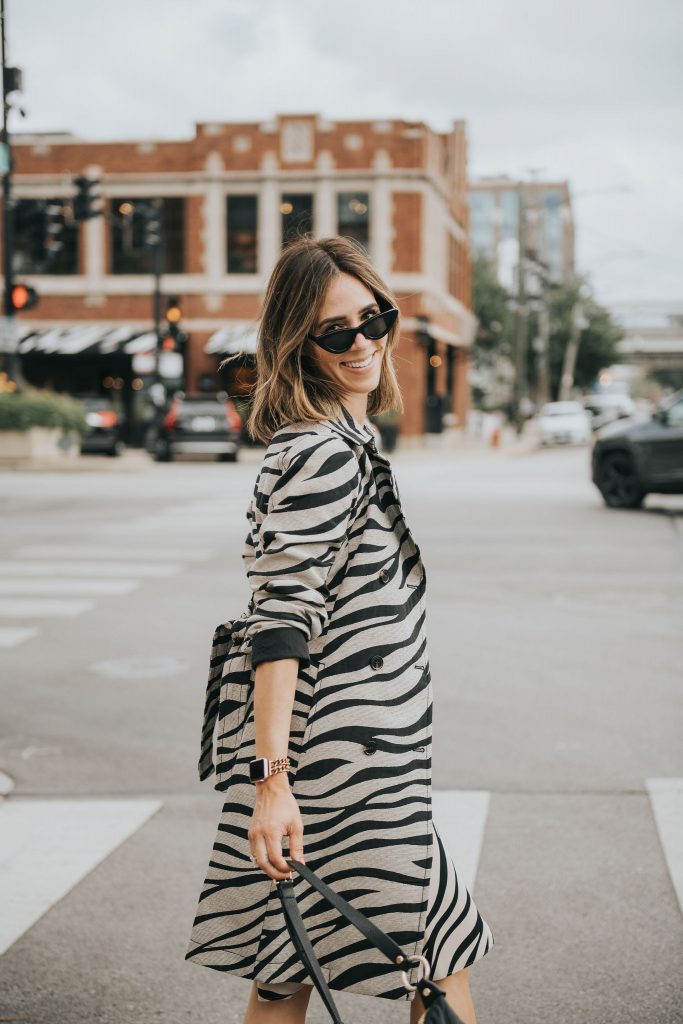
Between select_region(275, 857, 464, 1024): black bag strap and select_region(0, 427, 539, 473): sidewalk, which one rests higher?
select_region(275, 857, 464, 1024): black bag strap

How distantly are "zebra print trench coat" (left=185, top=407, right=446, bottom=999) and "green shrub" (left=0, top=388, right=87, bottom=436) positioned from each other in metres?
25.3

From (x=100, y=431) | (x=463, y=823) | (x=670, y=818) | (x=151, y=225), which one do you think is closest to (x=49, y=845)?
(x=463, y=823)

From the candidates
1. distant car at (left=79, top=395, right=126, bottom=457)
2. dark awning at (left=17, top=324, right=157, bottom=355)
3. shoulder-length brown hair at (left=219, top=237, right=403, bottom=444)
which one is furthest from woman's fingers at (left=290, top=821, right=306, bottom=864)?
dark awning at (left=17, top=324, right=157, bottom=355)

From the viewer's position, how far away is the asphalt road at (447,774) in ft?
12.2

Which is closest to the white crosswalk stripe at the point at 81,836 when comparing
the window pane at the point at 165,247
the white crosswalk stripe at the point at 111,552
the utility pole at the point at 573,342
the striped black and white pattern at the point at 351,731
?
the striped black and white pattern at the point at 351,731

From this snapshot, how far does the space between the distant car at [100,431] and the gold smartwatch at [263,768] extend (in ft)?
102

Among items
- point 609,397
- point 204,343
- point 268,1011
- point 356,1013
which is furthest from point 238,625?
point 609,397

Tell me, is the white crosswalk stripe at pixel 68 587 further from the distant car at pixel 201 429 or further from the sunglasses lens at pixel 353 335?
the distant car at pixel 201 429

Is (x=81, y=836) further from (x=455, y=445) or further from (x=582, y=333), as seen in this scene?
(x=582, y=333)

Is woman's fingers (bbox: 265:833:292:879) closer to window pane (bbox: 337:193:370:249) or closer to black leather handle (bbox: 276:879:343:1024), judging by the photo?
black leather handle (bbox: 276:879:343:1024)

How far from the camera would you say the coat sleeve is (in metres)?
2.32

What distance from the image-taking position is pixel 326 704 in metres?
2.41

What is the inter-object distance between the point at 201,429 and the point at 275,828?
29.3m

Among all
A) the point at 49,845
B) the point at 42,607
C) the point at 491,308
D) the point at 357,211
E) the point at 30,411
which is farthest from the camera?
the point at 491,308
